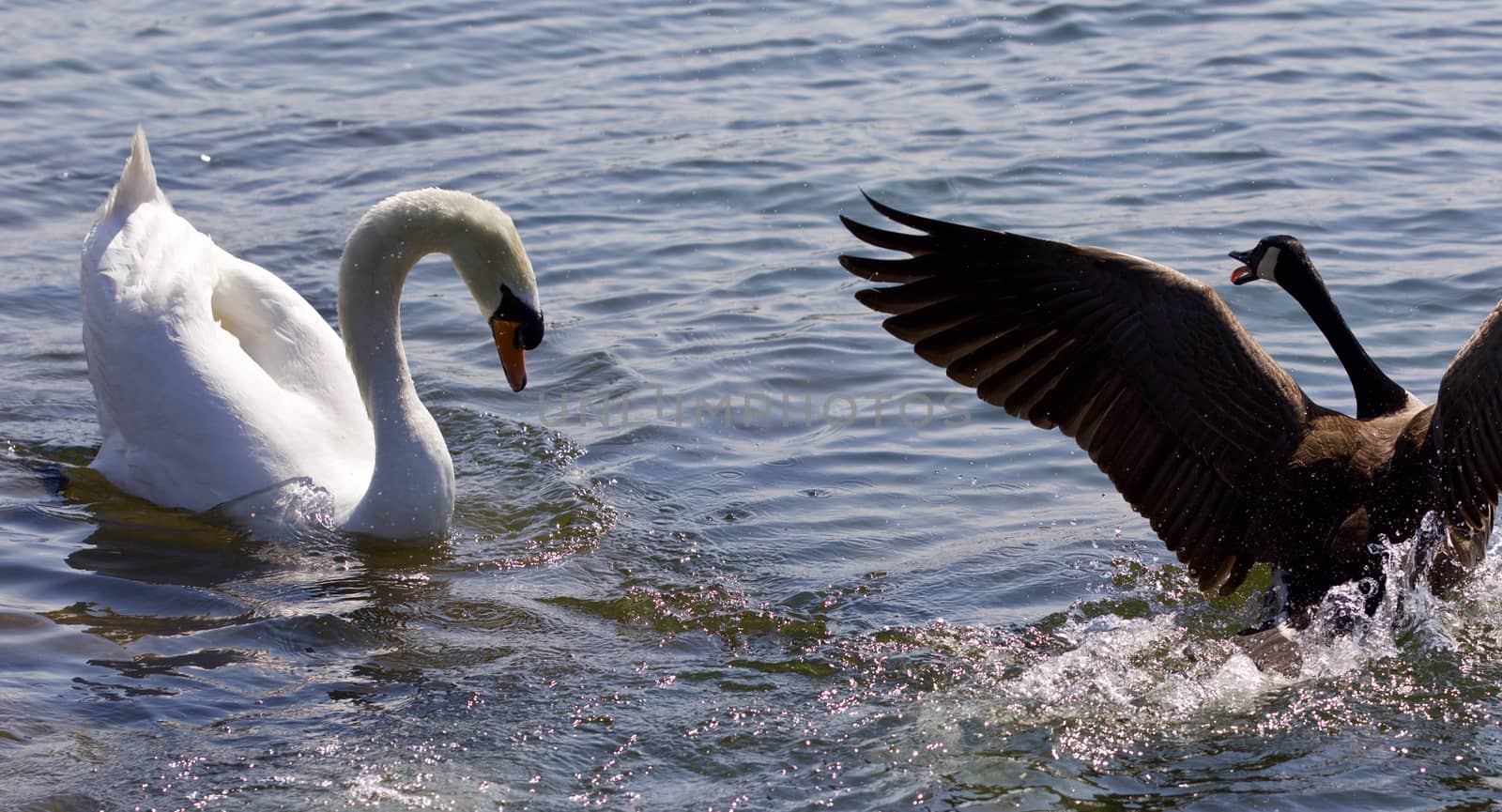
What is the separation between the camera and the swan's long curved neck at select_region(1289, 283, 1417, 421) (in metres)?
5.44

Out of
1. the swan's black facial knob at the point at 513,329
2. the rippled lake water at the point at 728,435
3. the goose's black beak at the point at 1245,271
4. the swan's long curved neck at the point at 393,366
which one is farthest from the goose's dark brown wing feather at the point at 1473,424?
the swan's long curved neck at the point at 393,366

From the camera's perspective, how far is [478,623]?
16.3 feet

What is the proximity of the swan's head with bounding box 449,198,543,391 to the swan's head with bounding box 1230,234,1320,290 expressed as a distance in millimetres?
2439

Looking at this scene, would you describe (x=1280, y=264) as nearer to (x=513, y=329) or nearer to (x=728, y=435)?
(x=728, y=435)

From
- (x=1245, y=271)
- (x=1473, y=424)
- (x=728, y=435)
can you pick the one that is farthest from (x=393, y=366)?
(x=1473, y=424)

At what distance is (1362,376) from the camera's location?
18.0 ft

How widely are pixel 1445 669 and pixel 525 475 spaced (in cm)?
327

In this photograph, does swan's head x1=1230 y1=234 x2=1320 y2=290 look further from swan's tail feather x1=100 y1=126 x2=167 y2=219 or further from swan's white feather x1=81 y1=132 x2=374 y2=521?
swan's tail feather x1=100 y1=126 x2=167 y2=219

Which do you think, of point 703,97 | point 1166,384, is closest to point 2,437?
point 1166,384

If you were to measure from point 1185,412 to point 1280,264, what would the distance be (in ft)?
3.46

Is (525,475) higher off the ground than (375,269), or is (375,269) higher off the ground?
(375,269)

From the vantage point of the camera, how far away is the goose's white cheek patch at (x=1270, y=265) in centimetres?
584

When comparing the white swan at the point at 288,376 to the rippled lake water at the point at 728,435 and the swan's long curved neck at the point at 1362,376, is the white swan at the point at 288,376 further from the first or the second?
the swan's long curved neck at the point at 1362,376

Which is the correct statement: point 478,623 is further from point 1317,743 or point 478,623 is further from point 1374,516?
point 1374,516
